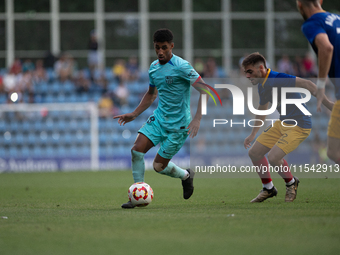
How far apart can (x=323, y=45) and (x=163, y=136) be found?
114 inches

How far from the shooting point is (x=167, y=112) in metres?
7.56

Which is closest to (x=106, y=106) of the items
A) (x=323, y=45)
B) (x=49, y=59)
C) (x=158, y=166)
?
(x=49, y=59)

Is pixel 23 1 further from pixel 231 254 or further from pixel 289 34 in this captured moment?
pixel 231 254

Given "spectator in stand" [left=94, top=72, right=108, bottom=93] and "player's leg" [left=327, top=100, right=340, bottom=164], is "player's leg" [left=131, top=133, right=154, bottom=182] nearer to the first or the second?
"player's leg" [left=327, top=100, right=340, bottom=164]

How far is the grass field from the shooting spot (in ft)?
14.2

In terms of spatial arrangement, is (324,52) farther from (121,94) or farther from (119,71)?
(119,71)

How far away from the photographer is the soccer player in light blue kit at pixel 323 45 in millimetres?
5543

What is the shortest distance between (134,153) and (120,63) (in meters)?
14.4

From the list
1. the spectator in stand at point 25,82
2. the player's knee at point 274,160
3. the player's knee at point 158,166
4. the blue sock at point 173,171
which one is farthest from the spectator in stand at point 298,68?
the player's knee at point 158,166

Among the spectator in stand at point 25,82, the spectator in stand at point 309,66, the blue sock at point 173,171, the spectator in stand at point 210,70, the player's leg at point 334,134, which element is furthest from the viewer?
the spectator in stand at point 309,66

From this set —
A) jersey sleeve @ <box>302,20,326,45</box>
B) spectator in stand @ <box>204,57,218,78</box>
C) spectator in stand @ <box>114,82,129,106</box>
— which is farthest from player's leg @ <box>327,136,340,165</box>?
spectator in stand @ <box>114,82,129,106</box>

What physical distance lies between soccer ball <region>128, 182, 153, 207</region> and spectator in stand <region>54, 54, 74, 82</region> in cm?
1459

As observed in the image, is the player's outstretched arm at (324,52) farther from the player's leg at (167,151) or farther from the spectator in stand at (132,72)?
the spectator in stand at (132,72)

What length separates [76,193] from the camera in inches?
397
